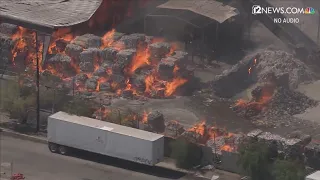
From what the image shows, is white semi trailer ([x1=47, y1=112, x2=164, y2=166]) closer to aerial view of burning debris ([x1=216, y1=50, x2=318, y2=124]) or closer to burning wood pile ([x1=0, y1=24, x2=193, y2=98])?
burning wood pile ([x1=0, y1=24, x2=193, y2=98])

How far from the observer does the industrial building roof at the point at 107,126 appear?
40.1 m

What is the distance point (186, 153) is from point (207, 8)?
21.4 metres

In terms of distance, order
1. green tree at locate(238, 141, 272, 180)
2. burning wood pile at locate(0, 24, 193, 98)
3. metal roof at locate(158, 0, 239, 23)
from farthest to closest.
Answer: metal roof at locate(158, 0, 239, 23) → burning wood pile at locate(0, 24, 193, 98) → green tree at locate(238, 141, 272, 180)

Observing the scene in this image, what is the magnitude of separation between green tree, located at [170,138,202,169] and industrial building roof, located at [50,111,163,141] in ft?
3.44

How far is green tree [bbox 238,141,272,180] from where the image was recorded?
3759 cm

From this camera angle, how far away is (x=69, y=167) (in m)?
41.1

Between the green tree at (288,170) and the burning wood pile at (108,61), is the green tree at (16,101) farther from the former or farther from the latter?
the green tree at (288,170)

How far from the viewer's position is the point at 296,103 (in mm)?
47844

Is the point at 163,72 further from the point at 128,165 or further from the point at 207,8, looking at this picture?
the point at 128,165

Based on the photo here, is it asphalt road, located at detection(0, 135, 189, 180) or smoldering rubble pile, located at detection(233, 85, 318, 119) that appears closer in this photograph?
asphalt road, located at detection(0, 135, 189, 180)

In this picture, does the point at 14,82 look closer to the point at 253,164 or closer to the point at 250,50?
the point at 253,164

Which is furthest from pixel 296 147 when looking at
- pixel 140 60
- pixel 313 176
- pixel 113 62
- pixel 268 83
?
pixel 113 62

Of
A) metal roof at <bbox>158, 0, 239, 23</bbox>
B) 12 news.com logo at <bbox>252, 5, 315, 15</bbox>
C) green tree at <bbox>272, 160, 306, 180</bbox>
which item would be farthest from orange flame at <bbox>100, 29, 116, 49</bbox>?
green tree at <bbox>272, 160, 306, 180</bbox>

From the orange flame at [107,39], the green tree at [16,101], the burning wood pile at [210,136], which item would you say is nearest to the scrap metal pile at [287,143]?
the burning wood pile at [210,136]
